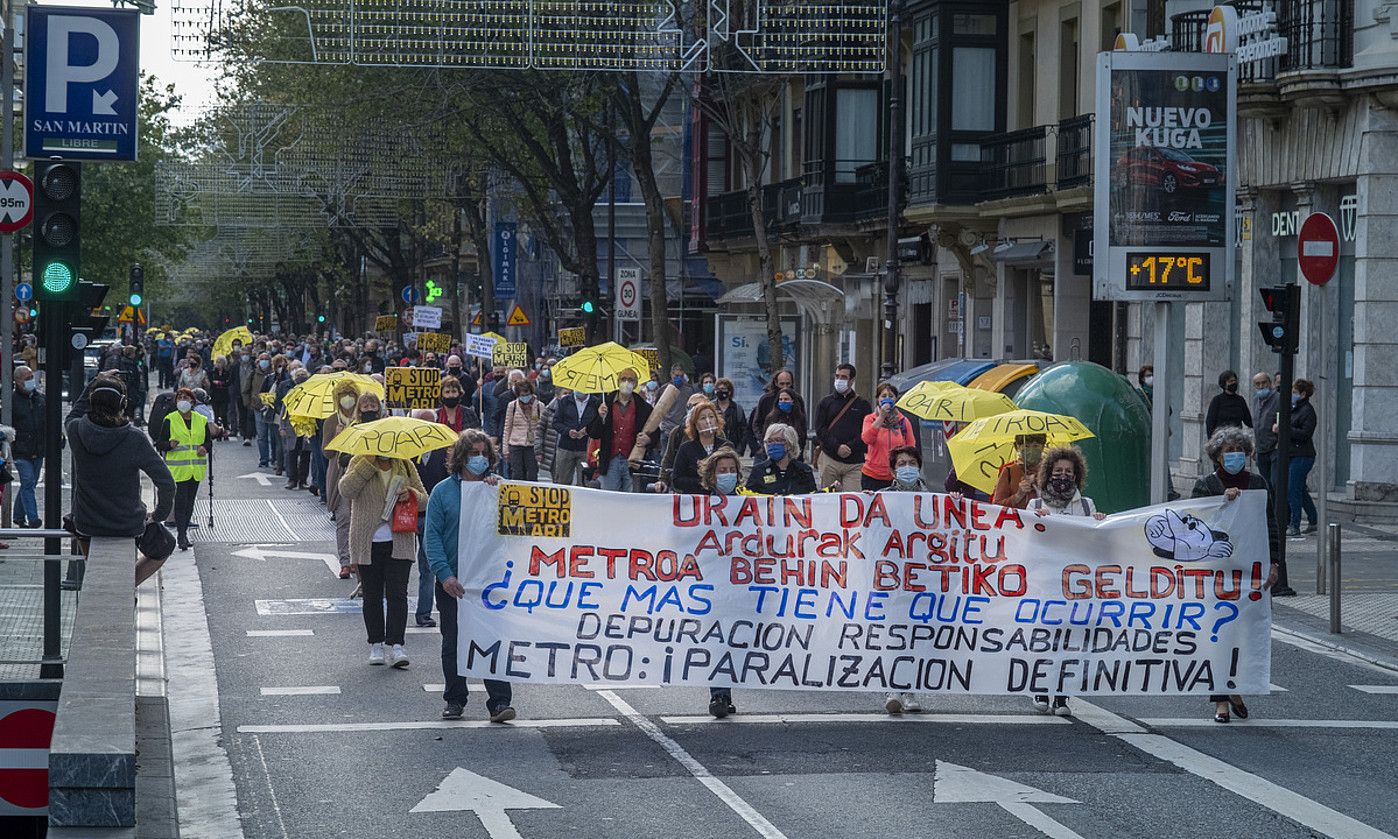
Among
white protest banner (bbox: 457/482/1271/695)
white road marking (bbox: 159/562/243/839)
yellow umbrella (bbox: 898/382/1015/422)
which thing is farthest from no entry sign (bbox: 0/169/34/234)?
white protest banner (bbox: 457/482/1271/695)

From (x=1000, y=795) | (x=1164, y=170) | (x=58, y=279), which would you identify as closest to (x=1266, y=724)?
(x=1000, y=795)

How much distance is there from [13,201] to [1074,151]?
16.1 meters

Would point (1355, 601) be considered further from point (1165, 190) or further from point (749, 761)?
point (749, 761)

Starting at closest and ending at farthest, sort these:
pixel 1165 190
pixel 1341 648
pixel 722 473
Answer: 1. pixel 722 473
2. pixel 1341 648
3. pixel 1165 190

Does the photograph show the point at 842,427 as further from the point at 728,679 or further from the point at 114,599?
the point at 114,599

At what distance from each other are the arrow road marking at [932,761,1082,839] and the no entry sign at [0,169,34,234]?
12.4 m

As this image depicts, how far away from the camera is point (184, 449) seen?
68.2 feet

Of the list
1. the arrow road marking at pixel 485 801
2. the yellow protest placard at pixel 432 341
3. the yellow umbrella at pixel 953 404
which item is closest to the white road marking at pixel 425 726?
the arrow road marking at pixel 485 801

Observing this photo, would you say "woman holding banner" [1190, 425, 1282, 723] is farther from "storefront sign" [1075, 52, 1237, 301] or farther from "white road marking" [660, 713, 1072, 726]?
"storefront sign" [1075, 52, 1237, 301]

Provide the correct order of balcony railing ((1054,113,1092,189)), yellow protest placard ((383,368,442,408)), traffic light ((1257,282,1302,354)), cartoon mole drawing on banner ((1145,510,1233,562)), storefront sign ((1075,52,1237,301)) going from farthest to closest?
1. balcony railing ((1054,113,1092,189))
2. yellow protest placard ((383,368,442,408))
3. traffic light ((1257,282,1302,354))
4. storefront sign ((1075,52,1237,301))
5. cartoon mole drawing on banner ((1145,510,1233,562))

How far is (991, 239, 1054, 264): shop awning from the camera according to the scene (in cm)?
3222

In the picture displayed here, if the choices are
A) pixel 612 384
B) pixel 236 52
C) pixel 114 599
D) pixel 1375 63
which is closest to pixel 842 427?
pixel 612 384

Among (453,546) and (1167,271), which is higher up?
(1167,271)

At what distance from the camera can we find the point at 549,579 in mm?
11844
